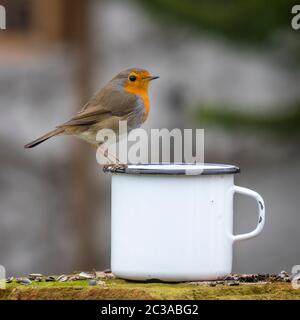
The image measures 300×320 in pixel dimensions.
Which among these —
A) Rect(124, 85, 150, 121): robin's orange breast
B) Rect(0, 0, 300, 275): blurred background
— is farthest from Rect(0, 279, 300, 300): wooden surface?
Rect(0, 0, 300, 275): blurred background

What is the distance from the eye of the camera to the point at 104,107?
14.1 feet

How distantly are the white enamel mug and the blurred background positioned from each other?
423cm

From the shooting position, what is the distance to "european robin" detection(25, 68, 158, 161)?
4.21 meters

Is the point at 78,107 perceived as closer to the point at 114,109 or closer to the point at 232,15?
the point at 232,15

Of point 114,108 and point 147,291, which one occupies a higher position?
point 114,108

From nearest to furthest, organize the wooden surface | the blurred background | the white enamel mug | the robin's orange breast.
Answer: the wooden surface
the white enamel mug
the robin's orange breast
the blurred background

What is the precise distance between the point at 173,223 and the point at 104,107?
150 centimetres

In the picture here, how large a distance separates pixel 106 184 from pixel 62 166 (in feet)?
1.32

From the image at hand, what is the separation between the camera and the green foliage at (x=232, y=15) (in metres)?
6.11

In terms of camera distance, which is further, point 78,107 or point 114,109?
point 78,107

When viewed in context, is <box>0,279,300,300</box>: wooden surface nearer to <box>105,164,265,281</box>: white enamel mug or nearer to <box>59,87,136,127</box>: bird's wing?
<box>105,164,265,281</box>: white enamel mug

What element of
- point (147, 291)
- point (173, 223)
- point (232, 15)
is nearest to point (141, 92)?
point (173, 223)

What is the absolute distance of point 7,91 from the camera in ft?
26.7
